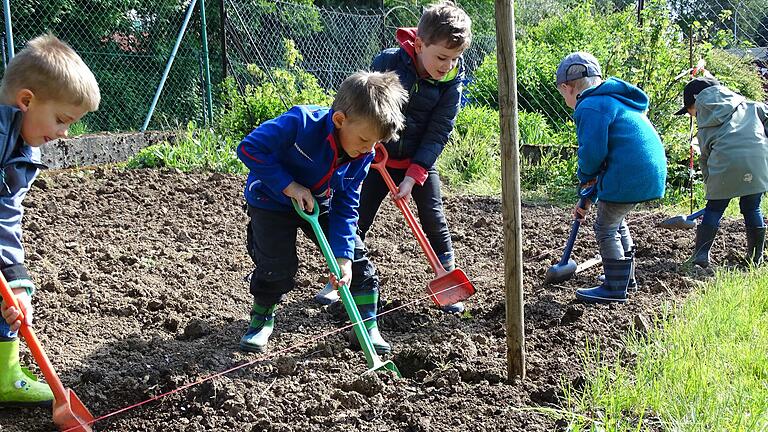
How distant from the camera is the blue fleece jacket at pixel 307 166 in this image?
311cm

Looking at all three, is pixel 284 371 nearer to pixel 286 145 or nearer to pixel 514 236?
pixel 286 145

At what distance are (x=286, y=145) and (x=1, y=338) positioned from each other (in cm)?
139

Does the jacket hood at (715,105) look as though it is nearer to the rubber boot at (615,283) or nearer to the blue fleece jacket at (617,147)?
the blue fleece jacket at (617,147)

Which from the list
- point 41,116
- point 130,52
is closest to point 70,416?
point 41,116

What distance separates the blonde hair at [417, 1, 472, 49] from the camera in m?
3.77

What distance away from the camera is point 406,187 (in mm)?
4008

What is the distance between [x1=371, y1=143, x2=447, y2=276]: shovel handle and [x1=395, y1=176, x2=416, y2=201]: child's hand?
0.09ft

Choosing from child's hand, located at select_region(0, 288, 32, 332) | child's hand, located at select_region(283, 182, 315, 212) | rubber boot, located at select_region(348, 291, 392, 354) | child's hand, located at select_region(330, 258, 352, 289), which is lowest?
rubber boot, located at select_region(348, 291, 392, 354)

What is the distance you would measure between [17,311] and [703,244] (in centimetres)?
425

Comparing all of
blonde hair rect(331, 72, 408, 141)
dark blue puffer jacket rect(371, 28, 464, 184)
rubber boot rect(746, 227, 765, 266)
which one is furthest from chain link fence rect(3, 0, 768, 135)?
blonde hair rect(331, 72, 408, 141)

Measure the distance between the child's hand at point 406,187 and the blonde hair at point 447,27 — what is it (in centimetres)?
76

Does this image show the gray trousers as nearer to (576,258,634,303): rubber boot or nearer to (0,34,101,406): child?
(576,258,634,303): rubber boot

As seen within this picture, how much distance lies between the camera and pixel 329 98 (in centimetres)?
916

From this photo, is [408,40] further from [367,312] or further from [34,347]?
[34,347]
